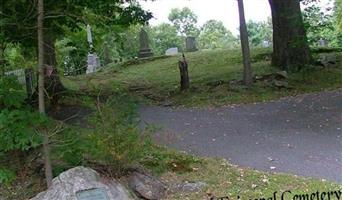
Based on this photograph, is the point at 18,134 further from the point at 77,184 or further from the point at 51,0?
the point at 51,0

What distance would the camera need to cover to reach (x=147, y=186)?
5766 millimetres

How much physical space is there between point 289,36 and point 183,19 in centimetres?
3847

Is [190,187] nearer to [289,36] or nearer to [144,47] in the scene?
[289,36]

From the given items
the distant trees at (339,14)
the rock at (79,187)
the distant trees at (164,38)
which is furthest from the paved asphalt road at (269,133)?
the distant trees at (164,38)

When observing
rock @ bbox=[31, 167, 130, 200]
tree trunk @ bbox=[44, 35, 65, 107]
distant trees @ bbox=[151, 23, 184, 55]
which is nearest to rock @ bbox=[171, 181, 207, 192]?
rock @ bbox=[31, 167, 130, 200]

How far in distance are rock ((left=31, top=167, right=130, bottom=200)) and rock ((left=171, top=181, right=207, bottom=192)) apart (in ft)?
2.52

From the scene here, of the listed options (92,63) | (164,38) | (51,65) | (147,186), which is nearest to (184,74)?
(51,65)

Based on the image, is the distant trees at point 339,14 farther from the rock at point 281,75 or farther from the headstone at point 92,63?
the rock at point 281,75

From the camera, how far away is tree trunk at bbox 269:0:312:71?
1442cm

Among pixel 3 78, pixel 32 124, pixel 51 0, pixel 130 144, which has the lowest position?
pixel 130 144

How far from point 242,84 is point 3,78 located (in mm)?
8635

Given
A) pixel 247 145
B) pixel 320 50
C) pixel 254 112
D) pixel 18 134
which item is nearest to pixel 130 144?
pixel 18 134

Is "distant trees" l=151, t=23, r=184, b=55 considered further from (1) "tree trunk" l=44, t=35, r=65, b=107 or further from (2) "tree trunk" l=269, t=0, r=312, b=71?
(1) "tree trunk" l=44, t=35, r=65, b=107

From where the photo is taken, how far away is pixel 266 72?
1461cm
